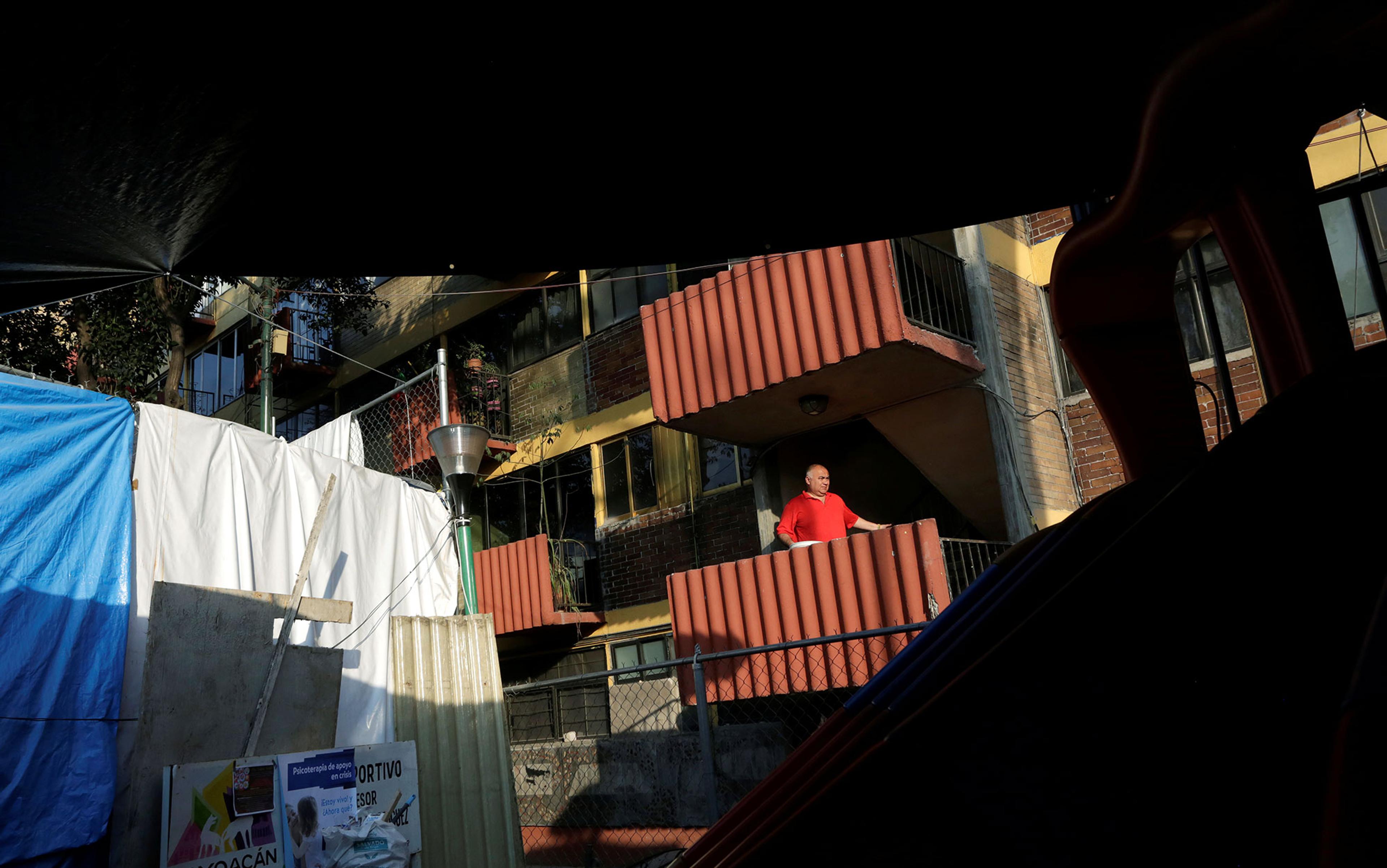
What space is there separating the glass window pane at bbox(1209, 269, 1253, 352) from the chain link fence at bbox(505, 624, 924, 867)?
4.05 meters

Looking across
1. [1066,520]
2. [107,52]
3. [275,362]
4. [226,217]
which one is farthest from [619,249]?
[275,362]

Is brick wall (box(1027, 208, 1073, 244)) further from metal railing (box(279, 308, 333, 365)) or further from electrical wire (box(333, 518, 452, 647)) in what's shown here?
metal railing (box(279, 308, 333, 365))

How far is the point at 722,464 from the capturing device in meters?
12.0

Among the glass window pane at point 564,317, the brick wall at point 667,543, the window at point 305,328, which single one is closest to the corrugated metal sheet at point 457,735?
the brick wall at point 667,543

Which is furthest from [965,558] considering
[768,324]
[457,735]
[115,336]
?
[115,336]

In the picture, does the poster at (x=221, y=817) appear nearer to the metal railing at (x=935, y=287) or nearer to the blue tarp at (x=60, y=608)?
the blue tarp at (x=60, y=608)

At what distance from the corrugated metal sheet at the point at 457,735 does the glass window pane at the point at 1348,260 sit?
7.97 metres

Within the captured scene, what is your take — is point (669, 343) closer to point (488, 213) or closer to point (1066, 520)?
point (488, 213)

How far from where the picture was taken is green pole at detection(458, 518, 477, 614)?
9.34 metres

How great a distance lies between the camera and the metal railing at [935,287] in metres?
8.98

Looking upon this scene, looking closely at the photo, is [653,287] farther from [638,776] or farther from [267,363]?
[638,776]

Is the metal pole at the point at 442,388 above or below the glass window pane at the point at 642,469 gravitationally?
above

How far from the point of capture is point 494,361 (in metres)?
15.1

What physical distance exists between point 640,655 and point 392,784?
5.37m
